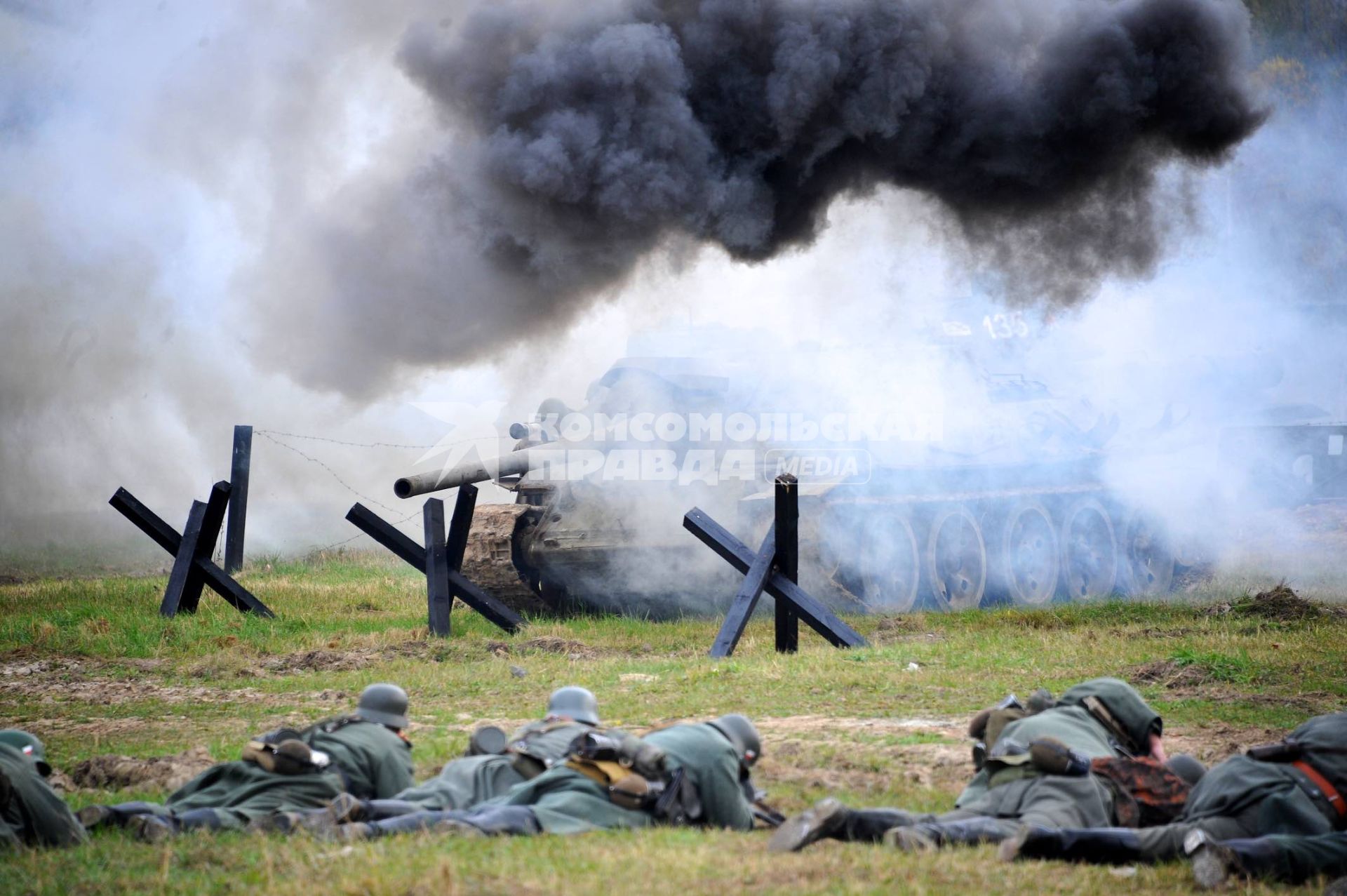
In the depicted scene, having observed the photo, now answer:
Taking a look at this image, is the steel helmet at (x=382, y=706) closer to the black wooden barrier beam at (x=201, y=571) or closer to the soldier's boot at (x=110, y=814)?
the soldier's boot at (x=110, y=814)

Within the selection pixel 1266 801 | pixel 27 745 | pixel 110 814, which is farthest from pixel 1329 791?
pixel 27 745

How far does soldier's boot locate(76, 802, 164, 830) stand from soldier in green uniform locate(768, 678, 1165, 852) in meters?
2.16

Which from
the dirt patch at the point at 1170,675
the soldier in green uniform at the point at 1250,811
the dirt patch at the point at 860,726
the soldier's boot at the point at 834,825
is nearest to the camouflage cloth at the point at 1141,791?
the soldier in green uniform at the point at 1250,811

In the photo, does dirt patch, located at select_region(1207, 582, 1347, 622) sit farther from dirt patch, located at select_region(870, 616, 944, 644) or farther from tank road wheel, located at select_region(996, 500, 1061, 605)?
tank road wheel, located at select_region(996, 500, 1061, 605)

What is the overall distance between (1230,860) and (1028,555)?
11.5 metres

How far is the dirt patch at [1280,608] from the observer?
37.4ft

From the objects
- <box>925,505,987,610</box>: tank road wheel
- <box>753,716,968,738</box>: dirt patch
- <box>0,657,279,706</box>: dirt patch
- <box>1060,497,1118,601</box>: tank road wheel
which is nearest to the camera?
<box>753,716,968,738</box>: dirt patch

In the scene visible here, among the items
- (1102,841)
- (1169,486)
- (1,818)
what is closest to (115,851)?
(1,818)

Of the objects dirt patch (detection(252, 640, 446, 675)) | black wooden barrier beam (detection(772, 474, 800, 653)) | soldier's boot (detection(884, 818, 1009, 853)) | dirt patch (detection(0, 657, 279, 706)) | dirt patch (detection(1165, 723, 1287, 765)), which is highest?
black wooden barrier beam (detection(772, 474, 800, 653))

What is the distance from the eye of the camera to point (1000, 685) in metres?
8.54

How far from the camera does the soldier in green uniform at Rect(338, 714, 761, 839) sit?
470 centimetres

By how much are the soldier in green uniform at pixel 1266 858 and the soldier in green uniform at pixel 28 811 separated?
362 centimetres

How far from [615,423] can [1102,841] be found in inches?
368

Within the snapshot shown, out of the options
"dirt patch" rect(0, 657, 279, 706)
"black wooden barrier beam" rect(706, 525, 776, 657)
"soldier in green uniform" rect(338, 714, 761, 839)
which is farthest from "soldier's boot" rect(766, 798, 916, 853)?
"black wooden barrier beam" rect(706, 525, 776, 657)
